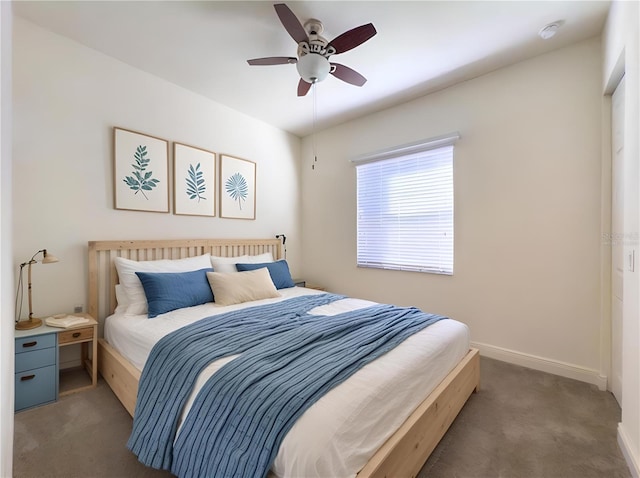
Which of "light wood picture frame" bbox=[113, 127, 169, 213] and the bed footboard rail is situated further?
"light wood picture frame" bbox=[113, 127, 169, 213]

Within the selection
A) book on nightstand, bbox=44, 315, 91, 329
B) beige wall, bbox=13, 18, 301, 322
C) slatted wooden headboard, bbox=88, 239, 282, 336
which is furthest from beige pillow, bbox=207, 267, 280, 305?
book on nightstand, bbox=44, 315, 91, 329

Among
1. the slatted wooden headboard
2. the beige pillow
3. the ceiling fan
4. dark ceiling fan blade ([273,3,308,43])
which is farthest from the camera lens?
the beige pillow

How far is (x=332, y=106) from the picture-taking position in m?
3.36

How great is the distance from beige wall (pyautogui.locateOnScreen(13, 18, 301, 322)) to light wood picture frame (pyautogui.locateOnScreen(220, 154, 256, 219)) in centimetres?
42

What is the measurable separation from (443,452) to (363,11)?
280cm

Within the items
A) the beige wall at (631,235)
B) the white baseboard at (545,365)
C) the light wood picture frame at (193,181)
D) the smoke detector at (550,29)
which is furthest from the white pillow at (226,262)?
the smoke detector at (550,29)

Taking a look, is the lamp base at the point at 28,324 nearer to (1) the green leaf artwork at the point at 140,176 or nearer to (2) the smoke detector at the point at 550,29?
(1) the green leaf artwork at the point at 140,176

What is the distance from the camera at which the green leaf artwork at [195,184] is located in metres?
3.03

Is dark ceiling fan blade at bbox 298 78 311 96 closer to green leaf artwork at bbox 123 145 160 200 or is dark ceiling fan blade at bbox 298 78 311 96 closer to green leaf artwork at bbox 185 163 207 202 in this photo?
green leaf artwork at bbox 185 163 207 202

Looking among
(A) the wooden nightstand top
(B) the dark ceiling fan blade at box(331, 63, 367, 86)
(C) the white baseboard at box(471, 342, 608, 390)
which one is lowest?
(C) the white baseboard at box(471, 342, 608, 390)

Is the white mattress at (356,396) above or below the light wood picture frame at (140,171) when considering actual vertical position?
below

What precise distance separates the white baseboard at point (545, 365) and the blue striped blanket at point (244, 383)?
4.31 ft

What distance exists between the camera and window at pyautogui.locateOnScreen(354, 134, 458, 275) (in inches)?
117

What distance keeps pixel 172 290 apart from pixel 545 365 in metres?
3.21
